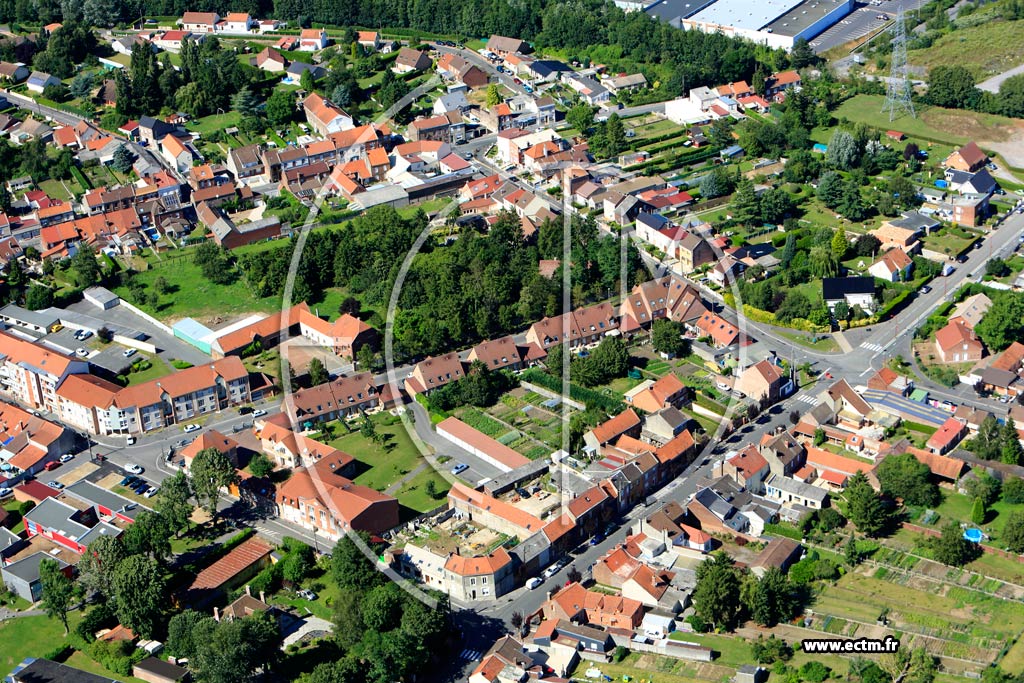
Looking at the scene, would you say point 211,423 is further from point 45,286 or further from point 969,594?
point 969,594

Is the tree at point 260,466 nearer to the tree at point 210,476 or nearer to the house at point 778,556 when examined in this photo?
the tree at point 210,476

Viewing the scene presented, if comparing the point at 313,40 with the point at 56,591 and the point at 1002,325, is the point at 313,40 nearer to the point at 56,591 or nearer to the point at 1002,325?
the point at 1002,325

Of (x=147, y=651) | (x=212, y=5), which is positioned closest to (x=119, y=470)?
(x=147, y=651)

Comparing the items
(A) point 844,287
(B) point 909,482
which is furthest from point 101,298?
(B) point 909,482

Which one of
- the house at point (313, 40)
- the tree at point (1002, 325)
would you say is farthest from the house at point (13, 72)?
the tree at point (1002, 325)

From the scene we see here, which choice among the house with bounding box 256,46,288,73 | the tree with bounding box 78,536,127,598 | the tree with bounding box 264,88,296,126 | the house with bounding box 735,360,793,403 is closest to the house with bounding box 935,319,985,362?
the house with bounding box 735,360,793,403

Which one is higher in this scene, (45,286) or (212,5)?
(212,5)
